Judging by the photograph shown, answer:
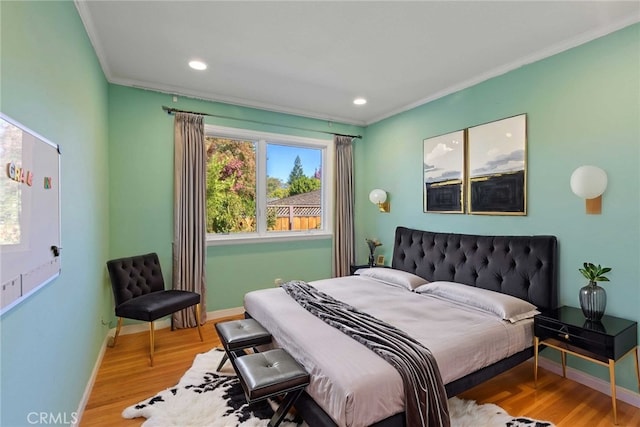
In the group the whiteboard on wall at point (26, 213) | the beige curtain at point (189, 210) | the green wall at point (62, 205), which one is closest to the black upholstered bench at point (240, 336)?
the green wall at point (62, 205)

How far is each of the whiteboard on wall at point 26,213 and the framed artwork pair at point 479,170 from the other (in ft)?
11.6

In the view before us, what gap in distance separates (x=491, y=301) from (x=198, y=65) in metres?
3.39

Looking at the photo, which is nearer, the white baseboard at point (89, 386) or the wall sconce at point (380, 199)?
the white baseboard at point (89, 386)

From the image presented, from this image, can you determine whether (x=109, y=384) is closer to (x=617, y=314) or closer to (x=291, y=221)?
(x=291, y=221)

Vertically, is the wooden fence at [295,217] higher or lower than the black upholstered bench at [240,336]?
higher

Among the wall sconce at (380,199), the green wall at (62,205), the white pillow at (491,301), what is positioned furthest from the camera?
the wall sconce at (380,199)

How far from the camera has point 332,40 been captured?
2.54 m

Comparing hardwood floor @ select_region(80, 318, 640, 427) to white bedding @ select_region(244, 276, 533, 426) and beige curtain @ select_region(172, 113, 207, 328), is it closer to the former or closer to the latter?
white bedding @ select_region(244, 276, 533, 426)

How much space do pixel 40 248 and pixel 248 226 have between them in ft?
9.32

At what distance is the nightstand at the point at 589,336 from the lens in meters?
2.04

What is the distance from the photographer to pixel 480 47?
105 inches

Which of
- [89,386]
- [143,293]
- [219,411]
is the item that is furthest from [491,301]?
[143,293]

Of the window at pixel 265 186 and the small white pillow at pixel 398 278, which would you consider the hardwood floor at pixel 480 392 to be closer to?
the small white pillow at pixel 398 278

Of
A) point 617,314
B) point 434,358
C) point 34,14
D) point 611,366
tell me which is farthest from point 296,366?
point 617,314
